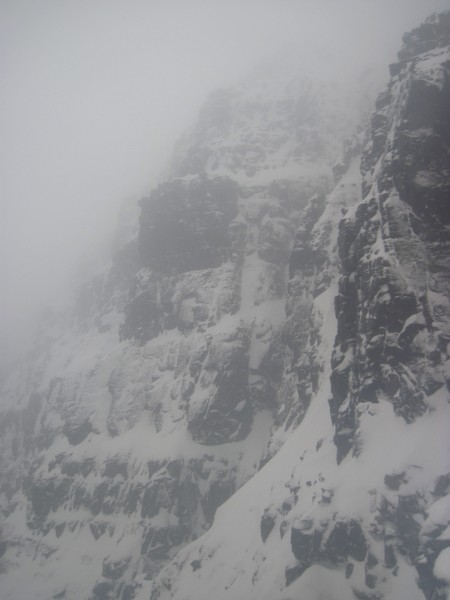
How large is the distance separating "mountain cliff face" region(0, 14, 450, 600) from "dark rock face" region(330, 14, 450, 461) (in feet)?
0.69

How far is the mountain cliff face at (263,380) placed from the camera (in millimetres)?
47188

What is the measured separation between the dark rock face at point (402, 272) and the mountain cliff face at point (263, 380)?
0.21 metres

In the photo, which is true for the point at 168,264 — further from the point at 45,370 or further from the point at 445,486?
the point at 445,486

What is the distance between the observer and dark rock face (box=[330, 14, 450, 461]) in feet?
160

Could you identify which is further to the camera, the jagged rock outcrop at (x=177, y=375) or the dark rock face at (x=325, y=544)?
the jagged rock outcrop at (x=177, y=375)

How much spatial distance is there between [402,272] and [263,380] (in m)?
53.4

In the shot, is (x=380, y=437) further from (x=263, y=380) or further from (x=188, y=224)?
(x=188, y=224)

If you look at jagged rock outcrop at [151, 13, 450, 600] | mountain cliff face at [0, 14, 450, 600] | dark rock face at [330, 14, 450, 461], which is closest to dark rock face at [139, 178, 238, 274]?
mountain cliff face at [0, 14, 450, 600]

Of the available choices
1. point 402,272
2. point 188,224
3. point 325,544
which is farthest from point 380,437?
point 188,224

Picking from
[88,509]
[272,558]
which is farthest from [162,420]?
[272,558]

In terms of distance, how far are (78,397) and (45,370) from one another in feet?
122

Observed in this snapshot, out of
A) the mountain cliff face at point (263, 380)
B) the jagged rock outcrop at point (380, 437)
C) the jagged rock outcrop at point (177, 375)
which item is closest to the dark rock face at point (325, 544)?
the jagged rock outcrop at point (380, 437)

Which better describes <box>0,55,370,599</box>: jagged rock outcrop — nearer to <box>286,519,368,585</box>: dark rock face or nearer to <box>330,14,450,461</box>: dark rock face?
<box>330,14,450,461</box>: dark rock face

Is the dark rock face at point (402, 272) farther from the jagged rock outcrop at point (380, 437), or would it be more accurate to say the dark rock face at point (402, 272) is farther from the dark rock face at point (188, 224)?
the dark rock face at point (188, 224)
